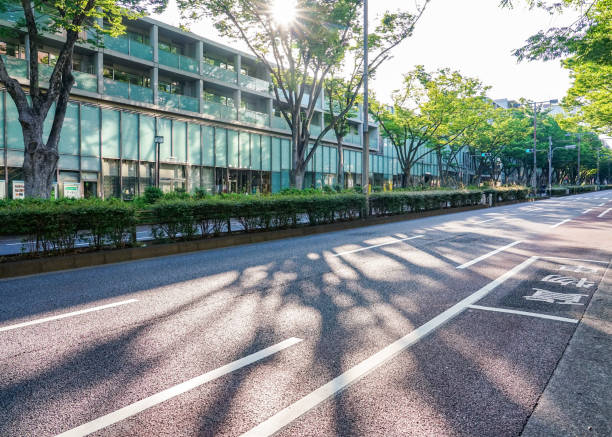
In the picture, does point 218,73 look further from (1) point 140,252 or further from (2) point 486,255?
(2) point 486,255

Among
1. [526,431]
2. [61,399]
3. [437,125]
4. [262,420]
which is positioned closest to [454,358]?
[526,431]

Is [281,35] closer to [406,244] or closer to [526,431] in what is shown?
[406,244]

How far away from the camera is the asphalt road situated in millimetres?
2820

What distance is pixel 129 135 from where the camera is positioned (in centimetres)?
2611

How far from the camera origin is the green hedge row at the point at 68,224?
339 inches

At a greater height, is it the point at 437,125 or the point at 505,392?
the point at 437,125

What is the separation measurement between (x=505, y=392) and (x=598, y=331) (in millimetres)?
2152

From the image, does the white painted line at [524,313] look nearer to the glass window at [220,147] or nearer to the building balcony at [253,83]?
the glass window at [220,147]

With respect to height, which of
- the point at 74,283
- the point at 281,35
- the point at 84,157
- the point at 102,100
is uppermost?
the point at 281,35

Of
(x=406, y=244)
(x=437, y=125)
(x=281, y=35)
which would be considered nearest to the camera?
(x=406, y=244)

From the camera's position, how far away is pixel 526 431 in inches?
104

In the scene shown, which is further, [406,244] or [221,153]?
[221,153]

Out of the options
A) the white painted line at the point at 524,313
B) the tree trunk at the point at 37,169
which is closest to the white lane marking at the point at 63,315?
→ the white painted line at the point at 524,313

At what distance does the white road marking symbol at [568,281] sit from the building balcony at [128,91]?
25.1 m
